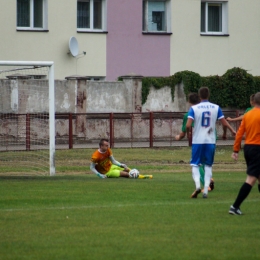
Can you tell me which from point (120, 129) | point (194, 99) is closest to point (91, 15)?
point (120, 129)

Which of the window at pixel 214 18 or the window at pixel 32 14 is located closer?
the window at pixel 32 14

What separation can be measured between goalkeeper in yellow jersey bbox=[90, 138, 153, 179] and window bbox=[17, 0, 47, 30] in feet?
62.1

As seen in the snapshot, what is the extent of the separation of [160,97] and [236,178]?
17604mm

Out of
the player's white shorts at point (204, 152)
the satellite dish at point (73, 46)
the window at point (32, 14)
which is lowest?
the player's white shorts at point (204, 152)

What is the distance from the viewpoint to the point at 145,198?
1560 centimetres

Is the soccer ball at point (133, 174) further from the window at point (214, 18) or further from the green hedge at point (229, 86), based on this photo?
the window at point (214, 18)

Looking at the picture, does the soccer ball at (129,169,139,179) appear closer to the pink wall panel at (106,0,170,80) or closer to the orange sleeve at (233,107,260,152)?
the orange sleeve at (233,107,260,152)

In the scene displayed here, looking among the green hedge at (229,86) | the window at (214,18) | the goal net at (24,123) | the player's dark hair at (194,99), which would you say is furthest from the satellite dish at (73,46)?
the player's dark hair at (194,99)

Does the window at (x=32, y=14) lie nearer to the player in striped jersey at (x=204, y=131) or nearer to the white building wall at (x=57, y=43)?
the white building wall at (x=57, y=43)

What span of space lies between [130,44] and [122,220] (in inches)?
1146

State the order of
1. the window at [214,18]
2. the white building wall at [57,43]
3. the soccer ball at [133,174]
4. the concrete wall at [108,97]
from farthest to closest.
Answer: the window at [214,18] → the white building wall at [57,43] → the concrete wall at [108,97] → the soccer ball at [133,174]

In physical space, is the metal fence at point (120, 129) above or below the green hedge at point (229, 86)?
below

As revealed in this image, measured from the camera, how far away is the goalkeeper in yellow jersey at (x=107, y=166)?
20.7 m

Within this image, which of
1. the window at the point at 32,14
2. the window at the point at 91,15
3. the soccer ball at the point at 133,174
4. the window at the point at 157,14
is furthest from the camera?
the window at the point at 157,14
